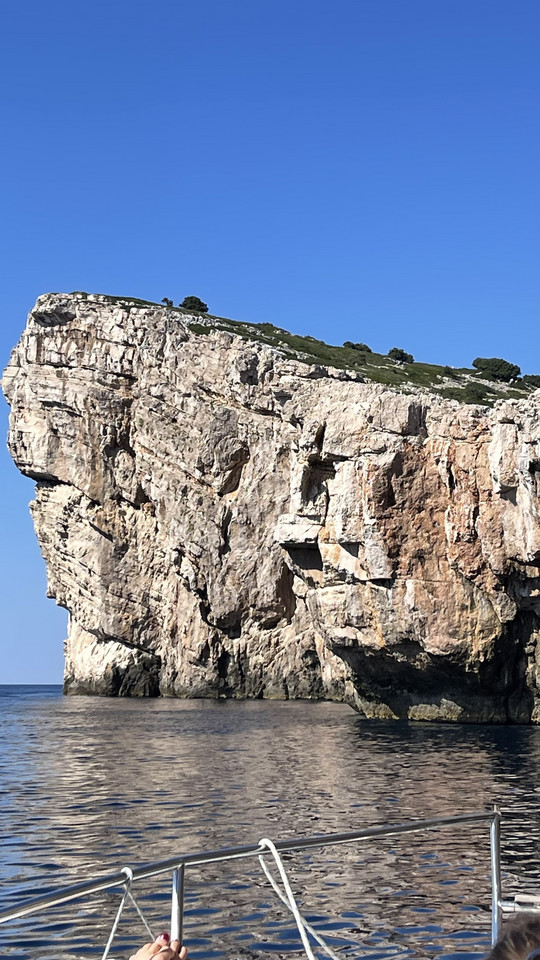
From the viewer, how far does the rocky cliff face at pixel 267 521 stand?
43.5 meters

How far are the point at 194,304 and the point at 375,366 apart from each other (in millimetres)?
32818

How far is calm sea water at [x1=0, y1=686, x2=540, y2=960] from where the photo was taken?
11781mm

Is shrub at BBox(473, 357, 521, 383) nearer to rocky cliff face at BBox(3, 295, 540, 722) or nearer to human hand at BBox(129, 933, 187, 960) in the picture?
rocky cliff face at BBox(3, 295, 540, 722)

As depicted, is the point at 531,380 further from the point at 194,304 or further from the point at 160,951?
the point at 160,951

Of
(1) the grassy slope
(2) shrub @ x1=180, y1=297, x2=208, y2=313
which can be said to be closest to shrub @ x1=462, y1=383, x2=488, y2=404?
(1) the grassy slope

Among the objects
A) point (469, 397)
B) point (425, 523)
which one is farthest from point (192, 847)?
point (469, 397)

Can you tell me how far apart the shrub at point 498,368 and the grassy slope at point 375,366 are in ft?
8.34

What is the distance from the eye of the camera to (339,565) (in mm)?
49000

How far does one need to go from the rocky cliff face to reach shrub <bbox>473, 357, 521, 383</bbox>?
158ft

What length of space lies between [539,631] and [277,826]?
27261 millimetres

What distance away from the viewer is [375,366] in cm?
10381

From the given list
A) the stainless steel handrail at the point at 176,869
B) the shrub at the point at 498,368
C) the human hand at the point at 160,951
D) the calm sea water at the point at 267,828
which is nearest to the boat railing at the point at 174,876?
the stainless steel handrail at the point at 176,869

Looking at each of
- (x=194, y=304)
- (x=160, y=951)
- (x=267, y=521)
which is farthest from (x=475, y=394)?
(x=160, y=951)

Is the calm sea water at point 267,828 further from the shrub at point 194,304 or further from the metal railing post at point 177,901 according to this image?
the shrub at point 194,304
